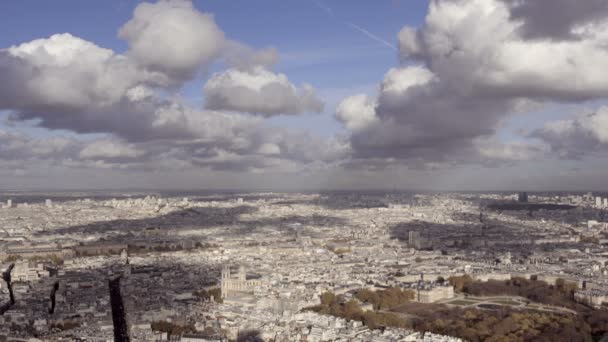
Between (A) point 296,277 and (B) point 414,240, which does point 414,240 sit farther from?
(A) point 296,277

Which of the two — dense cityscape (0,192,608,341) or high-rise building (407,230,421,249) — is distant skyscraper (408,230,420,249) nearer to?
high-rise building (407,230,421,249)

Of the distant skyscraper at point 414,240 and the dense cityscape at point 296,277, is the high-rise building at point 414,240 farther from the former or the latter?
the dense cityscape at point 296,277

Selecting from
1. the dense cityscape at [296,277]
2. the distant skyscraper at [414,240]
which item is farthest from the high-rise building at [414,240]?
the dense cityscape at [296,277]

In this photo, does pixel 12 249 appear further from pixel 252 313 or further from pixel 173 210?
pixel 173 210

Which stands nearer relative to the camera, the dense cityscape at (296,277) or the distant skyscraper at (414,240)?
the dense cityscape at (296,277)

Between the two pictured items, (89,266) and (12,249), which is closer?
(89,266)

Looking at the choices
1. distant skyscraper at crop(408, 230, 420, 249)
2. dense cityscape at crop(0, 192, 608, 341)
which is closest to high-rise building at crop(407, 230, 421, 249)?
distant skyscraper at crop(408, 230, 420, 249)

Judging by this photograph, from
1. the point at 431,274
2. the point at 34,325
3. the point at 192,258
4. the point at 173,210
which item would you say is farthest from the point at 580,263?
the point at 173,210

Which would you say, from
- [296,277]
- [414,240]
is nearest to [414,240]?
[414,240]
